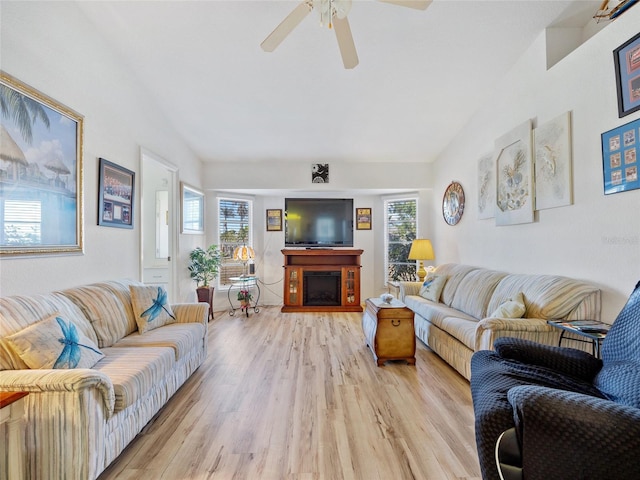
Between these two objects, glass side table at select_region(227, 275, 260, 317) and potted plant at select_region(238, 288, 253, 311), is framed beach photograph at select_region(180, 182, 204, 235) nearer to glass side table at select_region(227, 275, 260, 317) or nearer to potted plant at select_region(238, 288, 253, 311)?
glass side table at select_region(227, 275, 260, 317)

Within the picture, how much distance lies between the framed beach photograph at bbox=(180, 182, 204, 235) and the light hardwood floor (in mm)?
2159

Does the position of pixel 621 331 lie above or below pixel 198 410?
above

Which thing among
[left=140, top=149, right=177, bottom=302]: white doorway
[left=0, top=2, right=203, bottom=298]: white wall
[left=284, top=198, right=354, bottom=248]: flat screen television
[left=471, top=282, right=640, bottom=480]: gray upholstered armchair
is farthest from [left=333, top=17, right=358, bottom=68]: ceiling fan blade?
[left=140, top=149, right=177, bottom=302]: white doorway

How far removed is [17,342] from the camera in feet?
5.07

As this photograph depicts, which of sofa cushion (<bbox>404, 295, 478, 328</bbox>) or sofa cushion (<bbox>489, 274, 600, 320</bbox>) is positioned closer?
sofa cushion (<bbox>489, 274, 600, 320</bbox>)

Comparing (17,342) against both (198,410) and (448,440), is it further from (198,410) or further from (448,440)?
(448,440)

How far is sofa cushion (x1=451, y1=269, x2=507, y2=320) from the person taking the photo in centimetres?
313

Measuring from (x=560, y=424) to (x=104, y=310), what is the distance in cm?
282

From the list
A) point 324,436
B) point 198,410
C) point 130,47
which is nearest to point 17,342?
point 198,410

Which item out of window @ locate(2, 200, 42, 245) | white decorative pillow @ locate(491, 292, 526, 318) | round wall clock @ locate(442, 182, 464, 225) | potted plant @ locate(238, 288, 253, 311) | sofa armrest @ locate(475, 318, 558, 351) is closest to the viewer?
window @ locate(2, 200, 42, 245)

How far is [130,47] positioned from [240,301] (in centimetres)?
391

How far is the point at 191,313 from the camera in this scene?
9.66ft

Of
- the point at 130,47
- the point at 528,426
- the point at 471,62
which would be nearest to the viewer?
the point at 528,426

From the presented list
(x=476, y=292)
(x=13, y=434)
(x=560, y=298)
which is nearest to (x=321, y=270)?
(x=476, y=292)
